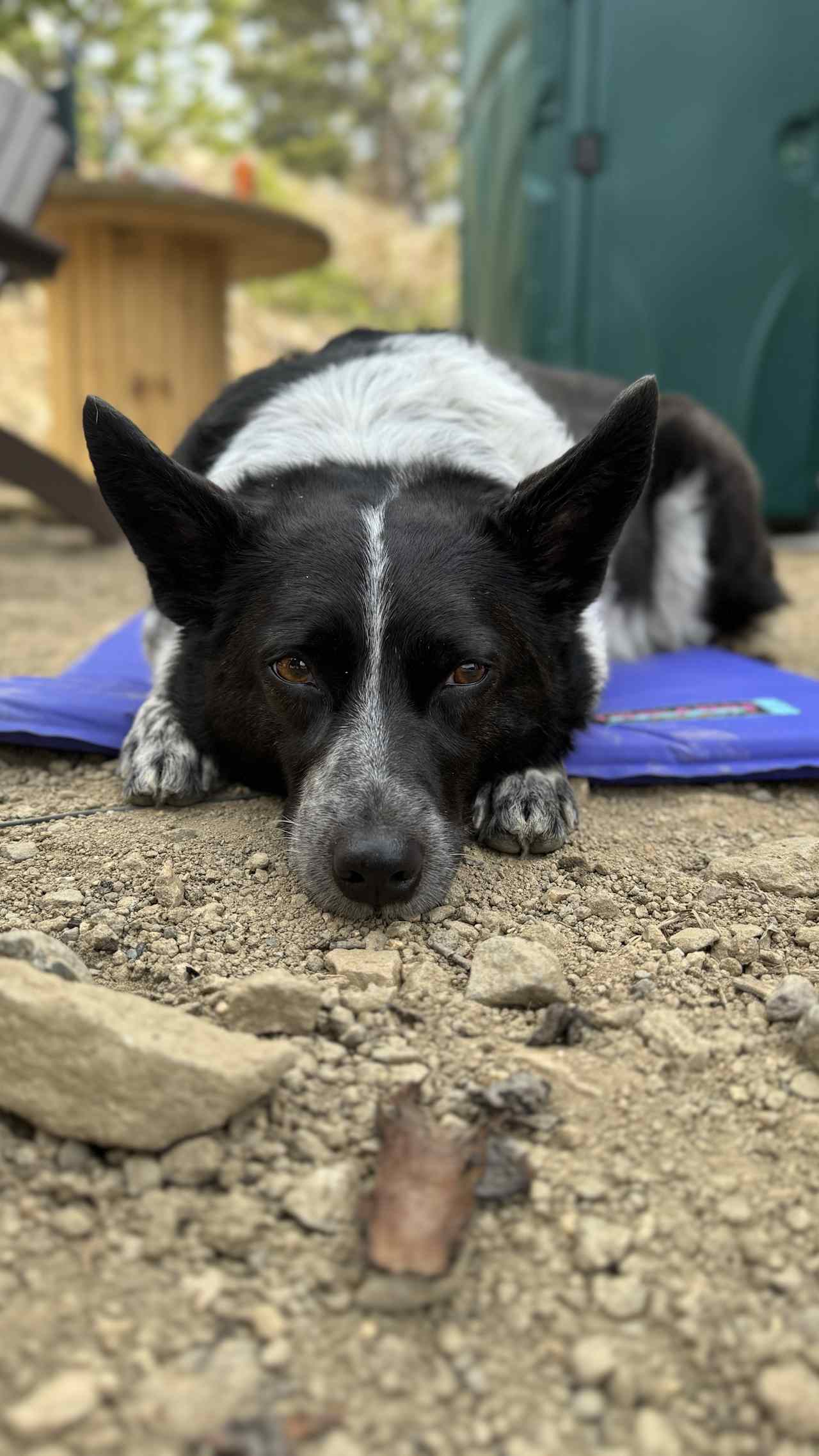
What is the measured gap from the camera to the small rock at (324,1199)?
4.34ft

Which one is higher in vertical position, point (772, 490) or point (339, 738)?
point (339, 738)

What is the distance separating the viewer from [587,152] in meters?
Result: 6.41

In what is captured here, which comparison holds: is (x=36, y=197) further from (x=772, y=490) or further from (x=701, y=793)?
(x=701, y=793)

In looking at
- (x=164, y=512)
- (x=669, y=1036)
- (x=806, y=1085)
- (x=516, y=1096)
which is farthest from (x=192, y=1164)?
(x=164, y=512)

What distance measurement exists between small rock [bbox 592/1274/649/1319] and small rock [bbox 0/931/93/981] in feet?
2.83

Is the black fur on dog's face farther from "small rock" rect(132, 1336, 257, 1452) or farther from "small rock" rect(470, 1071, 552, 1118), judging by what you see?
"small rock" rect(132, 1336, 257, 1452)

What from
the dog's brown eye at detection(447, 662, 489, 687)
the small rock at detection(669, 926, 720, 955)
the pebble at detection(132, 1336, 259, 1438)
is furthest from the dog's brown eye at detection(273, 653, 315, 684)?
the pebble at detection(132, 1336, 259, 1438)

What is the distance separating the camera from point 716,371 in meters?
6.70

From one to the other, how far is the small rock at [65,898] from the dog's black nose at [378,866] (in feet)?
1.52

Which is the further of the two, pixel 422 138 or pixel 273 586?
pixel 422 138

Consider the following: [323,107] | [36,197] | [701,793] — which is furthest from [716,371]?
[323,107]

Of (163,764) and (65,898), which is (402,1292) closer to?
(65,898)

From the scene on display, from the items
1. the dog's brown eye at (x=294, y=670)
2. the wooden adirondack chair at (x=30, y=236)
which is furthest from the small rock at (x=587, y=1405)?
the wooden adirondack chair at (x=30, y=236)

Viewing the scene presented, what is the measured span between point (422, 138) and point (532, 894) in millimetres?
26024
